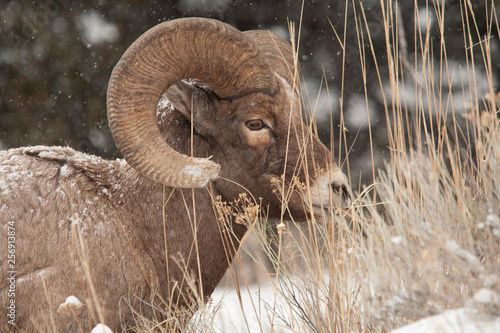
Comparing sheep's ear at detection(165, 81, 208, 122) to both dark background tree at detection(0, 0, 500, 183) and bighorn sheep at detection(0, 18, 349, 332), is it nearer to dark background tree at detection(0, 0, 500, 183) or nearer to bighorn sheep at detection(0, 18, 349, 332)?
bighorn sheep at detection(0, 18, 349, 332)

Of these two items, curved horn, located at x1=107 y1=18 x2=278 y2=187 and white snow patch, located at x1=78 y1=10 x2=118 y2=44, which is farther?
white snow patch, located at x1=78 y1=10 x2=118 y2=44

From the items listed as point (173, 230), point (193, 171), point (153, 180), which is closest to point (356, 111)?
point (173, 230)

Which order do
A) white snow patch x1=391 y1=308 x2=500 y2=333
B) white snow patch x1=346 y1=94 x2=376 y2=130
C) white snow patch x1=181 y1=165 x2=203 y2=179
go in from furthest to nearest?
white snow patch x1=346 y1=94 x2=376 y2=130, white snow patch x1=181 y1=165 x2=203 y2=179, white snow patch x1=391 y1=308 x2=500 y2=333

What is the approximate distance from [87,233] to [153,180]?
1.76 ft

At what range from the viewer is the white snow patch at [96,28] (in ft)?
36.5

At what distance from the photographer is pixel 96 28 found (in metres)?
11.4

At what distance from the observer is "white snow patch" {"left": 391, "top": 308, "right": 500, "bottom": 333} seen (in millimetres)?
1449

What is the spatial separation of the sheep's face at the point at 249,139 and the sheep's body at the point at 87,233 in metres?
0.31

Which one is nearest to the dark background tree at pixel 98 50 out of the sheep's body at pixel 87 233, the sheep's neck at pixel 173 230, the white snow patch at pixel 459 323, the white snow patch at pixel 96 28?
the white snow patch at pixel 96 28

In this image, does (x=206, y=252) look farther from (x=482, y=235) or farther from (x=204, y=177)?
(x=482, y=235)

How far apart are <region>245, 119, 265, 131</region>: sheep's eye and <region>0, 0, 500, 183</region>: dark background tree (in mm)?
7397

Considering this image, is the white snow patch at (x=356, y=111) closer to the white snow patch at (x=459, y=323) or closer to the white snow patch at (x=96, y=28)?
the white snow patch at (x=96, y=28)

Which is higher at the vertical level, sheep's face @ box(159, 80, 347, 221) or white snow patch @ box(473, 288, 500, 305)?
sheep's face @ box(159, 80, 347, 221)

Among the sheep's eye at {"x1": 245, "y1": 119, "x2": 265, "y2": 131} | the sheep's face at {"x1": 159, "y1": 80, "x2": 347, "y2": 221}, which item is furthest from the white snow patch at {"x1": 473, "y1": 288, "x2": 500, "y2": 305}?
the sheep's eye at {"x1": 245, "y1": 119, "x2": 265, "y2": 131}
